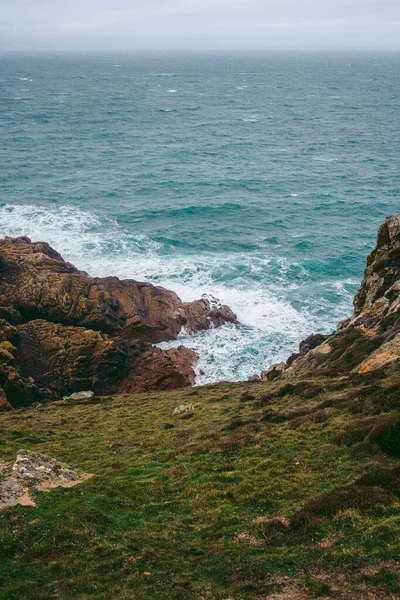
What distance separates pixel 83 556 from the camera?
1738 centimetres

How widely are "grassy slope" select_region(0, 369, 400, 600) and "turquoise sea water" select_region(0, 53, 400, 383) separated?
22794mm

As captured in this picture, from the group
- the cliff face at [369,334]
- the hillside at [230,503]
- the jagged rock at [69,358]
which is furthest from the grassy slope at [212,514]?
the jagged rock at [69,358]

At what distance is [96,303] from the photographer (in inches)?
2167

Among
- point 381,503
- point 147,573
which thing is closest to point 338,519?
point 381,503

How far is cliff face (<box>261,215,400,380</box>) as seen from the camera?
117 feet

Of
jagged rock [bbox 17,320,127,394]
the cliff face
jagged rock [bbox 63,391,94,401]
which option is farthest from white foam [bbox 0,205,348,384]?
jagged rock [bbox 63,391,94,401]

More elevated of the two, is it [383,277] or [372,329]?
[383,277]

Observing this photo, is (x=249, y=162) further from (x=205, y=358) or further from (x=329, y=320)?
(x=205, y=358)

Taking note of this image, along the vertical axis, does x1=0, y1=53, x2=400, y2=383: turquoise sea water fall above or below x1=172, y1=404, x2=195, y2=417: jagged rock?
above

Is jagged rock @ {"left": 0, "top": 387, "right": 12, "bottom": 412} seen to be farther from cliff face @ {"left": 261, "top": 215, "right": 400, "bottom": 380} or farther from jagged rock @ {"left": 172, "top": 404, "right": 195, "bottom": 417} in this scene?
cliff face @ {"left": 261, "top": 215, "right": 400, "bottom": 380}

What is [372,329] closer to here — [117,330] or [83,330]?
[117,330]

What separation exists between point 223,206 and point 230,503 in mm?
82217

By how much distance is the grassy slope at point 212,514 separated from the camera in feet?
49.9

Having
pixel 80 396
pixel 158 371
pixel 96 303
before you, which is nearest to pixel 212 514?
pixel 80 396
